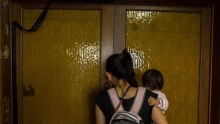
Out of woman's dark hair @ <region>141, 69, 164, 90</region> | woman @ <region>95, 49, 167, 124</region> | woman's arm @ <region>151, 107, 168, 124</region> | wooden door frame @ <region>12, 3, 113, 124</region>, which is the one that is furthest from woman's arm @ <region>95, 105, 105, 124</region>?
wooden door frame @ <region>12, 3, 113, 124</region>

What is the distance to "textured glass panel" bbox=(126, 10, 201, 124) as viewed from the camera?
2.17 meters

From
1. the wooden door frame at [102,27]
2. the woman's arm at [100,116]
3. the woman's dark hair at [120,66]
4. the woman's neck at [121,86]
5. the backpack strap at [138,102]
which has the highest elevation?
the wooden door frame at [102,27]

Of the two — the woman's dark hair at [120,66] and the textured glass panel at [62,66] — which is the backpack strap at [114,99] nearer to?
the woman's dark hair at [120,66]

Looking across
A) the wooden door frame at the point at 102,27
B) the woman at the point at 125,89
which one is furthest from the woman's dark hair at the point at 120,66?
the wooden door frame at the point at 102,27

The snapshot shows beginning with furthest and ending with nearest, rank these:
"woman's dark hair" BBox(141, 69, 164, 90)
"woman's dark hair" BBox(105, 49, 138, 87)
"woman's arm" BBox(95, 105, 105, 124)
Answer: "woman's dark hair" BBox(141, 69, 164, 90) < "woman's arm" BBox(95, 105, 105, 124) < "woman's dark hair" BBox(105, 49, 138, 87)

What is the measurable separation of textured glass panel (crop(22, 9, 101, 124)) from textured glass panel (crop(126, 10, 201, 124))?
10.7 inches

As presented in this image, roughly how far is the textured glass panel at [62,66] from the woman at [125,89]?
0.58m

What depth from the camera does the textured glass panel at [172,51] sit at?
7.11ft

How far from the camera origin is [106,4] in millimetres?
2111

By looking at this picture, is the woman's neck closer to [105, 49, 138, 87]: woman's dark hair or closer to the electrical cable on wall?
[105, 49, 138, 87]: woman's dark hair

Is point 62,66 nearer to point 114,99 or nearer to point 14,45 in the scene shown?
point 14,45

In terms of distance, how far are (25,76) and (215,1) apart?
4.43 feet

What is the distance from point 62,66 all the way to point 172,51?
75 centimetres

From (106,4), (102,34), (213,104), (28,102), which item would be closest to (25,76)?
(28,102)
